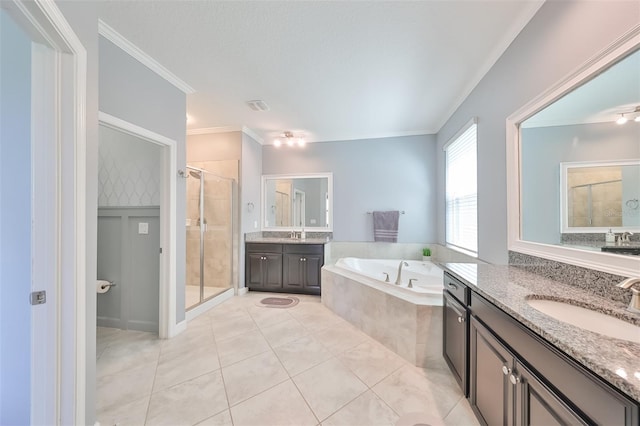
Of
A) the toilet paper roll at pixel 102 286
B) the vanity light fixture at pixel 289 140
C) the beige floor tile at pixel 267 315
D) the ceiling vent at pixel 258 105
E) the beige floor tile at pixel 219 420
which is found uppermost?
the ceiling vent at pixel 258 105

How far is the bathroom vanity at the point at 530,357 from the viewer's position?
2.06 ft

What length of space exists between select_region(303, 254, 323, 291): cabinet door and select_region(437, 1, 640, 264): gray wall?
2146 millimetres

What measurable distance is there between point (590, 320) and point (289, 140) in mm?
3845

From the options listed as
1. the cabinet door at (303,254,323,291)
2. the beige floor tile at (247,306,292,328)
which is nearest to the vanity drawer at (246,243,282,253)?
the cabinet door at (303,254,323,291)

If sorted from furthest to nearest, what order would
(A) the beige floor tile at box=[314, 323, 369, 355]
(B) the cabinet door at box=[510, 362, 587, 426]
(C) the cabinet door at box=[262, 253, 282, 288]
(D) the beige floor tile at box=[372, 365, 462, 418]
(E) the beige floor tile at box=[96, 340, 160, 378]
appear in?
(C) the cabinet door at box=[262, 253, 282, 288], (A) the beige floor tile at box=[314, 323, 369, 355], (E) the beige floor tile at box=[96, 340, 160, 378], (D) the beige floor tile at box=[372, 365, 462, 418], (B) the cabinet door at box=[510, 362, 587, 426]

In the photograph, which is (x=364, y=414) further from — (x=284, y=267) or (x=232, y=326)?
(x=284, y=267)

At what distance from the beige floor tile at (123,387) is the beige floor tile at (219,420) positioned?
1.78ft

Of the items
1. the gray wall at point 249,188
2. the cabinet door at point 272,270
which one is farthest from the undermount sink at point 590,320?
the gray wall at point 249,188

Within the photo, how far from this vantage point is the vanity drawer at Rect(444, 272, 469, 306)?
147 cm

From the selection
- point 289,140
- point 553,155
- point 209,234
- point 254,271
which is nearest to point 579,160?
point 553,155

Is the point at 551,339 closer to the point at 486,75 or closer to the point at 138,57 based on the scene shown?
the point at 486,75

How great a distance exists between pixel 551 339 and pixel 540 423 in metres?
0.35

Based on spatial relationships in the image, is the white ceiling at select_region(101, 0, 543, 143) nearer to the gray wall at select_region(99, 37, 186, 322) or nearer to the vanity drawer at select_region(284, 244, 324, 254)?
the gray wall at select_region(99, 37, 186, 322)

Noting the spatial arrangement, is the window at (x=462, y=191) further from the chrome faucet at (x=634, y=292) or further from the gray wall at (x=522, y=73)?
the chrome faucet at (x=634, y=292)
